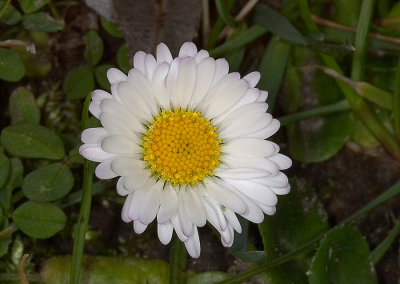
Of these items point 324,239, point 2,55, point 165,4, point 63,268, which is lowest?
point 63,268

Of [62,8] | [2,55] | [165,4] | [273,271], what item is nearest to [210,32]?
[165,4]

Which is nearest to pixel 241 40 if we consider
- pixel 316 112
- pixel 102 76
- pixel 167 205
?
pixel 316 112

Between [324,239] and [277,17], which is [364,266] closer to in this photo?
[324,239]

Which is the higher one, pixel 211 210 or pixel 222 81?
pixel 222 81

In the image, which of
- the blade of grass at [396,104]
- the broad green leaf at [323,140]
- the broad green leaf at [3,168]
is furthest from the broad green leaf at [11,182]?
the blade of grass at [396,104]

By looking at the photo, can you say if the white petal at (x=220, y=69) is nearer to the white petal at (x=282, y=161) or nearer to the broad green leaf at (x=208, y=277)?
the white petal at (x=282, y=161)
